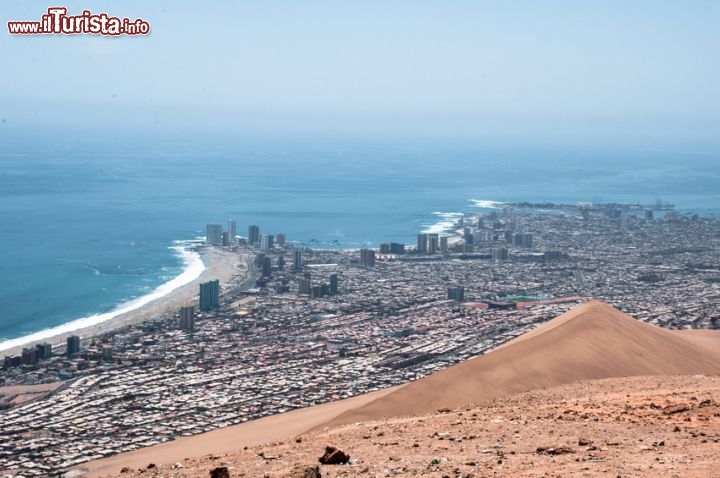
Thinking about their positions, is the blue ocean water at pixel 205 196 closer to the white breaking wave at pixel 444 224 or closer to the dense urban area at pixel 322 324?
the white breaking wave at pixel 444 224

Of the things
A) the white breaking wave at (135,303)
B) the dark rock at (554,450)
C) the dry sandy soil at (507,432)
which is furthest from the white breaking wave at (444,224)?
the dark rock at (554,450)

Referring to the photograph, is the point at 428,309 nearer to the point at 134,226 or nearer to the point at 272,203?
the point at 134,226

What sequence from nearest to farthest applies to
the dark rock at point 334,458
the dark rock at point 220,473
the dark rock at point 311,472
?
the dark rock at point 311,472
the dark rock at point 220,473
the dark rock at point 334,458

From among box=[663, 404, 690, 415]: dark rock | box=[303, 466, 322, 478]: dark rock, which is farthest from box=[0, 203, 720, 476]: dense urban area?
box=[663, 404, 690, 415]: dark rock

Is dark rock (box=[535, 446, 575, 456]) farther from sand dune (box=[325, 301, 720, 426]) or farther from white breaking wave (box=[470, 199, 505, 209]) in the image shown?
white breaking wave (box=[470, 199, 505, 209])

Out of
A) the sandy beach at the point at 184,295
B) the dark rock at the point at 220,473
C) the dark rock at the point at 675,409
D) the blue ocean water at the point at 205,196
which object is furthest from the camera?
the blue ocean water at the point at 205,196

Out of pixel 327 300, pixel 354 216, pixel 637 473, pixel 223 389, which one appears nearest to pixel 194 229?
pixel 354 216

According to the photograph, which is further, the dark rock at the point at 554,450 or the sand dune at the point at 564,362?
the sand dune at the point at 564,362
